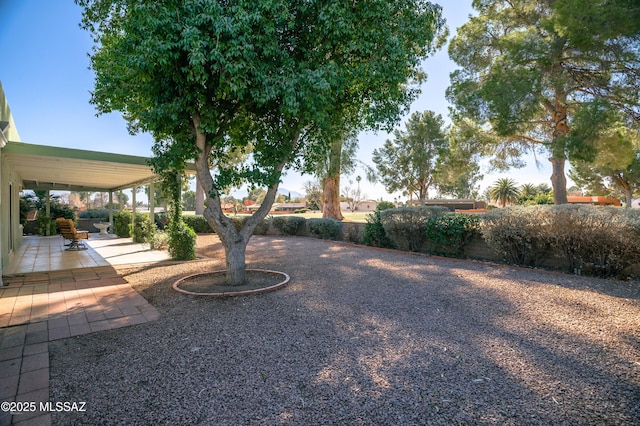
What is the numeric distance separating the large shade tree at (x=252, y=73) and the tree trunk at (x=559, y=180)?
29.4 ft

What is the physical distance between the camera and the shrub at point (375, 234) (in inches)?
418

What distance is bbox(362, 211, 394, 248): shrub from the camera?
418 inches

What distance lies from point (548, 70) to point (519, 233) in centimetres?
657

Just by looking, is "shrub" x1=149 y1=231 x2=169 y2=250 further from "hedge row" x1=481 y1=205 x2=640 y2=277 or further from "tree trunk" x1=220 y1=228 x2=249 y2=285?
"hedge row" x1=481 y1=205 x2=640 y2=277

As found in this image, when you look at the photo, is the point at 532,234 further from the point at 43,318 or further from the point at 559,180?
the point at 43,318

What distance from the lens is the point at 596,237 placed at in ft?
20.1

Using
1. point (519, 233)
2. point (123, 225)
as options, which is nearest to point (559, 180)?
point (519, 233)

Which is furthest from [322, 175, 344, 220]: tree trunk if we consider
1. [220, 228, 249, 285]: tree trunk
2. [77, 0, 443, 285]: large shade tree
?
[220, 228, 249, 285]: tree trunk

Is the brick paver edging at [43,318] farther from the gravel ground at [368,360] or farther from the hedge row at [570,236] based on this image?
the hedge row at [570,236]

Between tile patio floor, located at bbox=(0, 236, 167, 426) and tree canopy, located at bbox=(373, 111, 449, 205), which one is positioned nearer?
tile patio floor, located at bbox=(0, 236, 167, 426)

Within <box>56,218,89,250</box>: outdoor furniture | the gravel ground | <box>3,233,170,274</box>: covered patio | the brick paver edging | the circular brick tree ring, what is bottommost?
Result: the gravel ground

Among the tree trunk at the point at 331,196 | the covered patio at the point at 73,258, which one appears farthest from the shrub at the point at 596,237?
the tree trunk at the point at 331,196

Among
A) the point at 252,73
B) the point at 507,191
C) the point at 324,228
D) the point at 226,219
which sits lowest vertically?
the point at 324,228

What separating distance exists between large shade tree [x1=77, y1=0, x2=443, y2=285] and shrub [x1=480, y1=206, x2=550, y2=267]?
3.65 meters
